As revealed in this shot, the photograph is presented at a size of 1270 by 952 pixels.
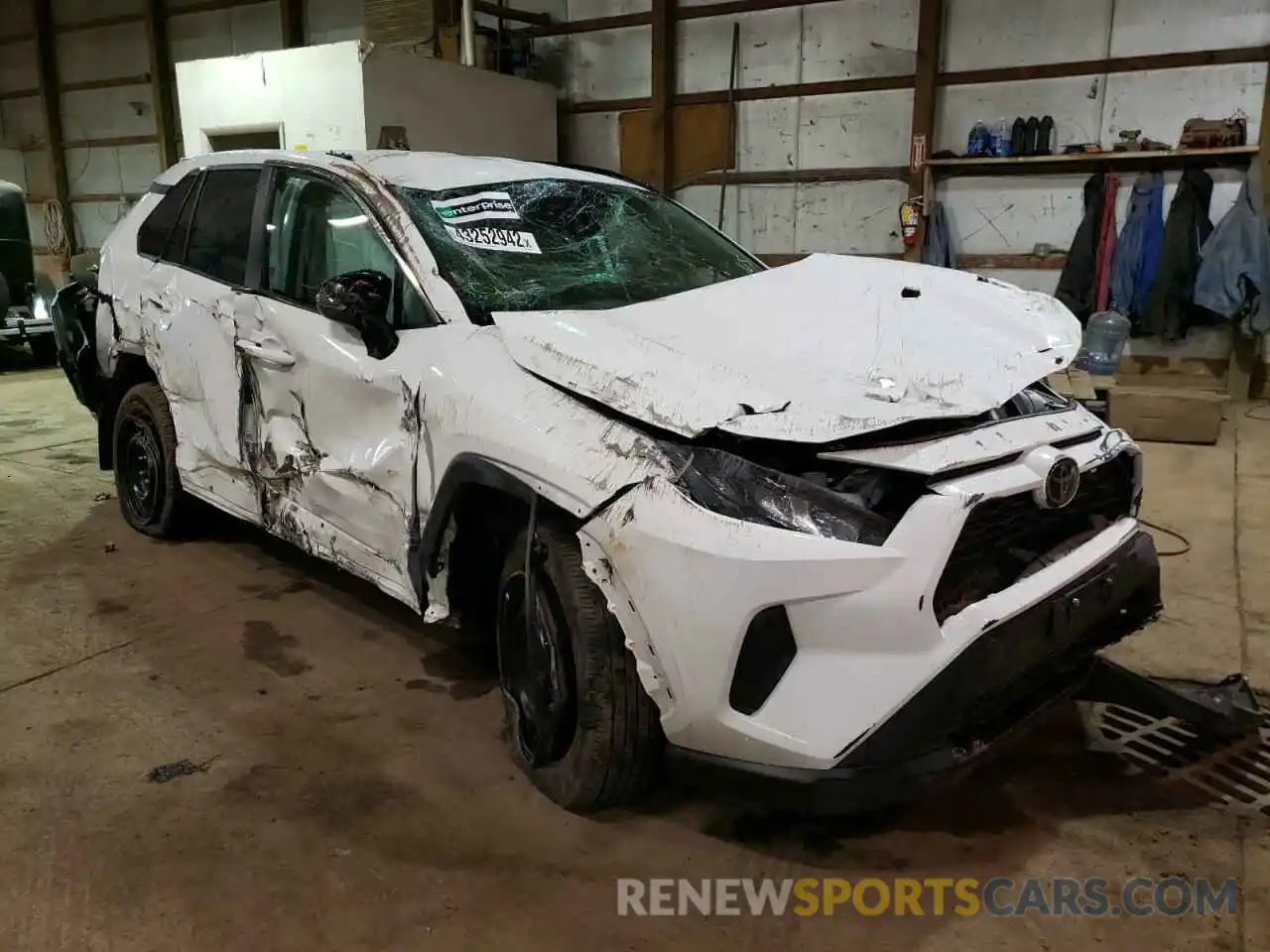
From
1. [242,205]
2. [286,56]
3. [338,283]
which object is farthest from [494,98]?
[338,283]

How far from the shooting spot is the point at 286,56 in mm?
7273

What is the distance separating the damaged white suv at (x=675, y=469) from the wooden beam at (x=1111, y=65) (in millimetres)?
5594

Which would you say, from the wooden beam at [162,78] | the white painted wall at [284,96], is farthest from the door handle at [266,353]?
the wooden beam at [162,78]

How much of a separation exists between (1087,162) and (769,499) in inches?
267

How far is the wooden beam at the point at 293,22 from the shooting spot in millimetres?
10992

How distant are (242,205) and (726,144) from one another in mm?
6220

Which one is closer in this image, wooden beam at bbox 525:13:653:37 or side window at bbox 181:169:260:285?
side window at bbox 181:169:260:285

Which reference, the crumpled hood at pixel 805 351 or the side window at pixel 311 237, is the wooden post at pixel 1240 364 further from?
the side window at pixel 311 237

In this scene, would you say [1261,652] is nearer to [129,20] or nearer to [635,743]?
[635,743]

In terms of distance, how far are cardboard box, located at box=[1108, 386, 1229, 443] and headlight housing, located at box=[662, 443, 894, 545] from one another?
483 cm

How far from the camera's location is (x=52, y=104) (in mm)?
13445

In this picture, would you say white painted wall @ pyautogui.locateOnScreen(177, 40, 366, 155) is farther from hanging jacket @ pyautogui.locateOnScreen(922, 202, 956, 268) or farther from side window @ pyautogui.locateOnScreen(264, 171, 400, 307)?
hanging jacket @ pyautogui.locateOnScreen(922, 202, 956, 268)

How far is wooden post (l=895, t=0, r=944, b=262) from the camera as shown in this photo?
306 inches

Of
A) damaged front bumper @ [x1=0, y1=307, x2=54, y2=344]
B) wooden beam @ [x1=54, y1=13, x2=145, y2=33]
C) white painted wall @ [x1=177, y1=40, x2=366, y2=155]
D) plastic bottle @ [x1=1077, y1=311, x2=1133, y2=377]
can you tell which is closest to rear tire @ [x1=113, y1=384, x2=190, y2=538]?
white painted wall @ [x1=177, y1=40, x2=366, y2=155]
